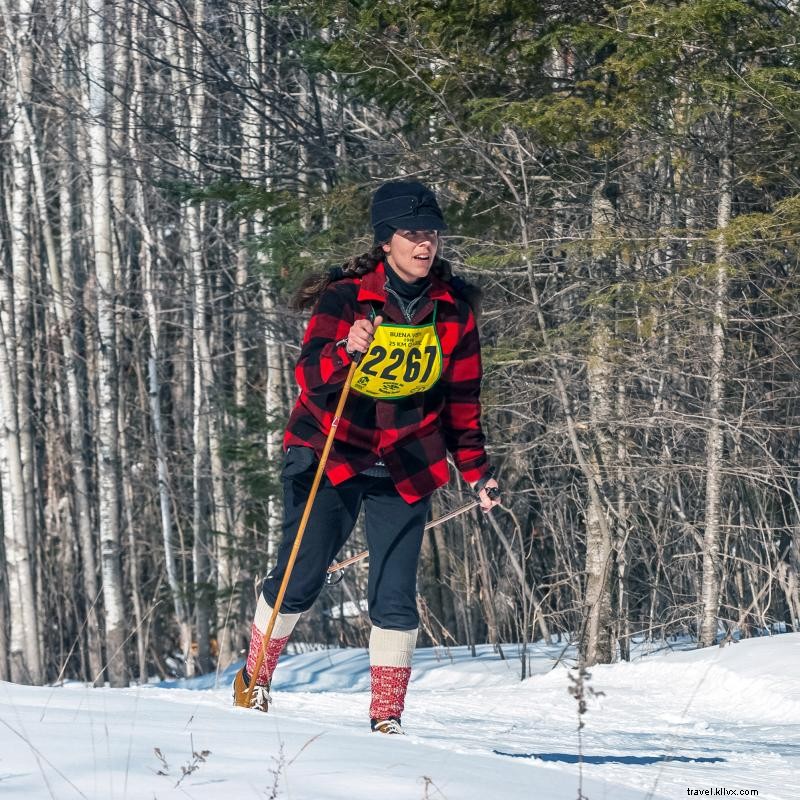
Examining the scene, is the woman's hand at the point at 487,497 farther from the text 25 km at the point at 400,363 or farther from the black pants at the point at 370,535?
the text 25 km at the point at 400,363

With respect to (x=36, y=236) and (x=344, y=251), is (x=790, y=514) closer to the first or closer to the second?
(x=344, y=251)

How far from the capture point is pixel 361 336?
396 centimetres

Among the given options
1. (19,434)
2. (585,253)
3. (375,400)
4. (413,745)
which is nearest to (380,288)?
(375,400)

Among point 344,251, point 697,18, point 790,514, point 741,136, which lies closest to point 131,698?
point 697,18

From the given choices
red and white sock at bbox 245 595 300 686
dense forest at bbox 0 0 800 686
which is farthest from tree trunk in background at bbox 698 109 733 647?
red and white sock at bbox 245 595 300 686

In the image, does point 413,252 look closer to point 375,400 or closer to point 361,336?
point 361,336

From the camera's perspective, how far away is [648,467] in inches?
372

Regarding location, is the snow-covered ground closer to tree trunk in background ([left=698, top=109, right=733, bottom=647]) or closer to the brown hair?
the brown hair

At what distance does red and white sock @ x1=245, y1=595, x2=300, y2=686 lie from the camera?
4504 mm

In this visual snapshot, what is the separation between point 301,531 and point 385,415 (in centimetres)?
51

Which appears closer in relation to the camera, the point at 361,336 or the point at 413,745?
the point at 413,745

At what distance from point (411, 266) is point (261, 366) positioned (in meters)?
15.2

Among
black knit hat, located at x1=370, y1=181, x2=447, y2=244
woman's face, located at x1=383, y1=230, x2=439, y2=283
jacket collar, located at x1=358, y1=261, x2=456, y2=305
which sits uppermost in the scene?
black knit hat, located at x1=370, y1=181, x2=447, y2=244

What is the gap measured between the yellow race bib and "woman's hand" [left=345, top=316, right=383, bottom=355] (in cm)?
13
